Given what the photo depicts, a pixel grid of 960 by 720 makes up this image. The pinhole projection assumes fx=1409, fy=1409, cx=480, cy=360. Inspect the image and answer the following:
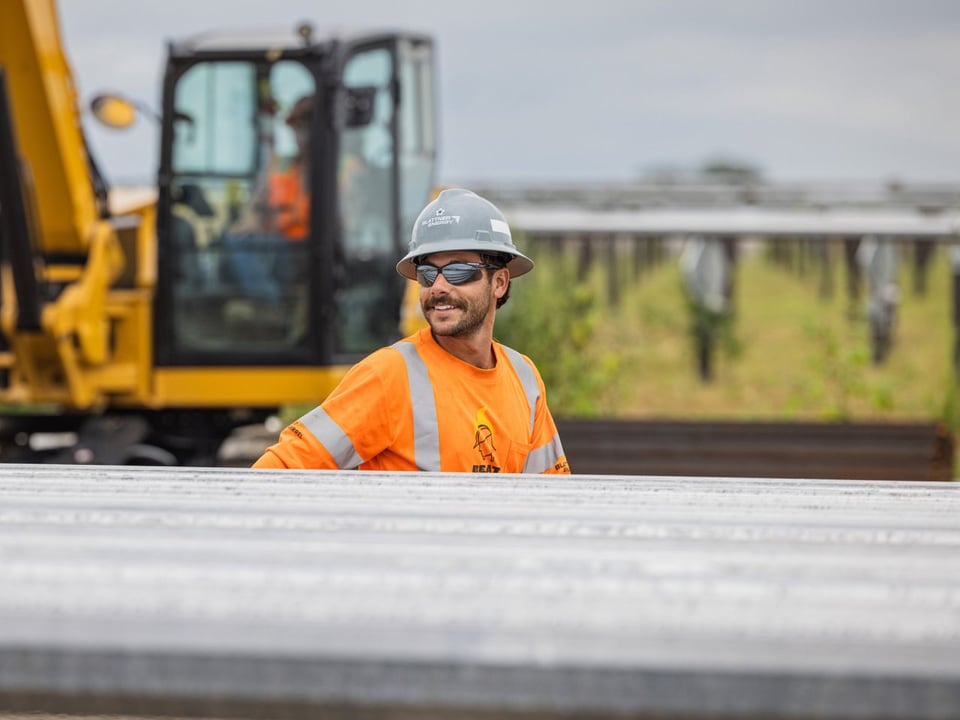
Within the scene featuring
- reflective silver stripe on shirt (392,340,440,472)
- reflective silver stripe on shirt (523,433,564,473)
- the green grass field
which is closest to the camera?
reflective silver stripe on shirt (392,340,440,472)

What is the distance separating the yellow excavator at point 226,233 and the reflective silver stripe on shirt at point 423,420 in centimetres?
571

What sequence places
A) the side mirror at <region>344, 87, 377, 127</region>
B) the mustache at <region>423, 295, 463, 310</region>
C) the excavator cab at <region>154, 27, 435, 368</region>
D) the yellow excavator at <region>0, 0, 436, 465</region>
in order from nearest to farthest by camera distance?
1. the mustache at <region>423, 295, 463, 310</region>
2. the yellow excavator at <region>0, 0, 436, 465</region>
3. the side mirror at <region>344, 87, 377, 127</region>
4. the excavator cab at <region>154, 27, 435, 368</region>

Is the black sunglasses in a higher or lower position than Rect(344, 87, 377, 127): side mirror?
lower

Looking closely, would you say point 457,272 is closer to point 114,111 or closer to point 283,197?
point 114,111

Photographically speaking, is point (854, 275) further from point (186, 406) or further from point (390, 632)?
point (390, 632)

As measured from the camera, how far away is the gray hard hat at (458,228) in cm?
345

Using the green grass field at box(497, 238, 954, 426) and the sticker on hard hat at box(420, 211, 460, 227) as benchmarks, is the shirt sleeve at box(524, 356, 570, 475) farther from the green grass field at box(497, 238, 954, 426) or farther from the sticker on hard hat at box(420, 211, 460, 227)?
the green grass field at box(497, 238, 954, 426)

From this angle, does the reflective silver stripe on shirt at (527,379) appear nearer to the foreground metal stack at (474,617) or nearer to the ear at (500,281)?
the ear at (500,281)

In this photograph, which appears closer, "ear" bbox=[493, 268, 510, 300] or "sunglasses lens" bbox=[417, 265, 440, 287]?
"sunglasses lens" bbox=[417, 265, 440, 287]

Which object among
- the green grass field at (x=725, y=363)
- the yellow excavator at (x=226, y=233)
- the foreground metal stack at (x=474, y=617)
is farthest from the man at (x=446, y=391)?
the green grass field at (x=725, y=363)

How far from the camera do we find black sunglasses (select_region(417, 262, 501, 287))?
11.3 feet

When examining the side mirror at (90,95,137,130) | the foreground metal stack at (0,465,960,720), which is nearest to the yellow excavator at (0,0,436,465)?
the side mirror at (90,95,137,130)

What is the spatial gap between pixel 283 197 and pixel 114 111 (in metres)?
1.24

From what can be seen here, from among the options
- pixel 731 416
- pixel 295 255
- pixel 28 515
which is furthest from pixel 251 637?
pixel 731 416
